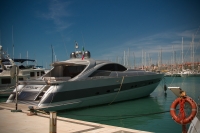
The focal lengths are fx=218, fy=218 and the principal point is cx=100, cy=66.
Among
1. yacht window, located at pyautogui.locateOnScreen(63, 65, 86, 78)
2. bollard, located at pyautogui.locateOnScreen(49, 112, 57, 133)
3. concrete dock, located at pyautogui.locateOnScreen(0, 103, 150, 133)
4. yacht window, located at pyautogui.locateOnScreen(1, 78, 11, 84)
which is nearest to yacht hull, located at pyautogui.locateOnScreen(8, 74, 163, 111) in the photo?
yacht window, located at pyautogui.locateOnScreen(63, 65, 86, 78)

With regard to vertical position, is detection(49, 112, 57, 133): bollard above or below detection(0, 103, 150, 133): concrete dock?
above

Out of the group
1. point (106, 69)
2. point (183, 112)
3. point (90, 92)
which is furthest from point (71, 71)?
point (183, 112)

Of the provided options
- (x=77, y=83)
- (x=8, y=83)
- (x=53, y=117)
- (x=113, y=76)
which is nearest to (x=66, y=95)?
(x=77, y=83)

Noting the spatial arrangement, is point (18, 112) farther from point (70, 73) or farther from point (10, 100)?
point (70, 73)

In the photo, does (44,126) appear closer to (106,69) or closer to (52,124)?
(52,124)

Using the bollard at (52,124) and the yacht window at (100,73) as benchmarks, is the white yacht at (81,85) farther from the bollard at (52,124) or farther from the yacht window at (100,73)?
the bollard at (52,124)

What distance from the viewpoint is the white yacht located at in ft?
42.9

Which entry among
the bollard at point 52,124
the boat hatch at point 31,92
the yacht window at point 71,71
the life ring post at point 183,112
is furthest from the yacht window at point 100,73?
the bollard at point 52,124

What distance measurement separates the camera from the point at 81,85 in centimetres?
1422

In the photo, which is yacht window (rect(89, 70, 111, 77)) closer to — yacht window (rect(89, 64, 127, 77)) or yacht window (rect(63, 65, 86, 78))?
yacht window (rect(89, 64, 127, 77))

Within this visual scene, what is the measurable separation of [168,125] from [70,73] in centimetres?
830

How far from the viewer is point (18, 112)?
1076 centimetres

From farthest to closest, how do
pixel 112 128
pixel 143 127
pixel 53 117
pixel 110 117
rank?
pixel 110 117, pixel 143 127, pixel 112 128, pixel 53 117

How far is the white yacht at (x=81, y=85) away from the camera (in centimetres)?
1309
